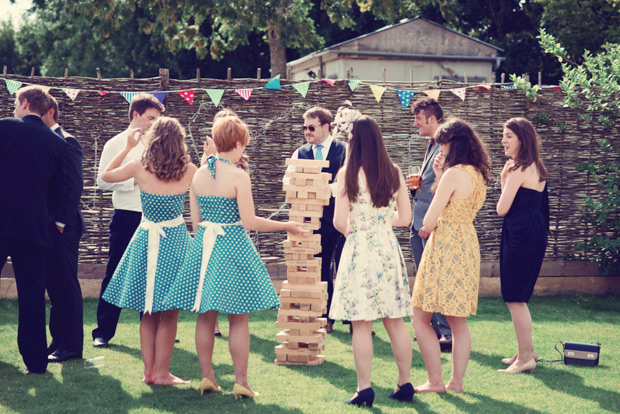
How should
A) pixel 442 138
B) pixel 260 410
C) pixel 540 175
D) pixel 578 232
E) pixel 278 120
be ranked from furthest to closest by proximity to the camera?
1. pixel 578 232
2. pixel 278 120
3. pixel 540 175
4. pixel 442 138
5. pixel 260 410

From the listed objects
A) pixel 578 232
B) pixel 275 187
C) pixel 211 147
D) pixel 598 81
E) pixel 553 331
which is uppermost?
pixel 598 81

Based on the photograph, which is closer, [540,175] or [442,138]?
[442,138]

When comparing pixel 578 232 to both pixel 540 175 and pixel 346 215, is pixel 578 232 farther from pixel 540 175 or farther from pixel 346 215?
pixel 346 215

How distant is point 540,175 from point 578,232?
12.4 ft

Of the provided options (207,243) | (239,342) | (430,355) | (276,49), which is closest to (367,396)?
(430,355)

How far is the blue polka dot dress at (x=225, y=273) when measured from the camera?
4.54m

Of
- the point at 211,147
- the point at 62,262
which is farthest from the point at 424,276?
the point at 62,262

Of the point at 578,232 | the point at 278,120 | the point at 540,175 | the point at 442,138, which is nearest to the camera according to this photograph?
the point at 442,138

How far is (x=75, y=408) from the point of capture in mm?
4445

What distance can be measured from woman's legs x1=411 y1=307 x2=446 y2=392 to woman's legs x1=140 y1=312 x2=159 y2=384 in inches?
69.3

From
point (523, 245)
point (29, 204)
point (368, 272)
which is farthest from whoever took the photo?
point (523, 245)

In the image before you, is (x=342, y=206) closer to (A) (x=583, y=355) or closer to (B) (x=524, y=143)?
(B) (x=524, y=143)

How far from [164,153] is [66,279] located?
158 cm

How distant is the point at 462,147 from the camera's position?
4.83m
